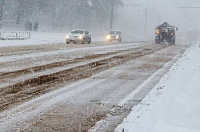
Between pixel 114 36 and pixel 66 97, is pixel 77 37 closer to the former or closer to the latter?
pixel 114 36

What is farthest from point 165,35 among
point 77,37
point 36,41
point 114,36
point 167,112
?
point 167,112

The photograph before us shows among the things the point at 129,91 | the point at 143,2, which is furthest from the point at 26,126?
the point at 143,2

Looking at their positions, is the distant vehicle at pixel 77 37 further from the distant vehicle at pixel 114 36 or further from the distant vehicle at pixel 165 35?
the distant vehicle at pixel 165 35

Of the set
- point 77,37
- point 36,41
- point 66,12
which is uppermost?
point 66,12

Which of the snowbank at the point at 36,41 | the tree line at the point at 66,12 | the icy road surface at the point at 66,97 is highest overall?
the tree line at the point at 66,12

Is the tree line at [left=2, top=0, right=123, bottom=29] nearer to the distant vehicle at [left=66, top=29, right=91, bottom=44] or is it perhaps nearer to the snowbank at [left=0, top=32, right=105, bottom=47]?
the snowbank at [left=0, top=32, right=105, bottom=47]

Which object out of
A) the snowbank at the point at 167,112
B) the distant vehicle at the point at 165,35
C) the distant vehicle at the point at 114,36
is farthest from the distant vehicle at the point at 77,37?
the snowbank at the point at 167,112

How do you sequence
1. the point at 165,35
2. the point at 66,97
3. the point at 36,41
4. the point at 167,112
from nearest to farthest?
the point at 167,112 < the point at 66,97 < the point at 36,41 < the point at 165,35

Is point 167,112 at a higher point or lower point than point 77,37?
lower

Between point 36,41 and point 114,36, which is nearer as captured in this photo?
point 36,41

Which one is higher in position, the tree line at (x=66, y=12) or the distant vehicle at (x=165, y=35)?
the tree line at (x=66, y=12)

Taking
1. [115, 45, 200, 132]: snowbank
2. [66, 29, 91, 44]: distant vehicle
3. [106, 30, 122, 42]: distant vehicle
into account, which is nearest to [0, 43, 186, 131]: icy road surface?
[115, 45, 200, 132]: snowbank

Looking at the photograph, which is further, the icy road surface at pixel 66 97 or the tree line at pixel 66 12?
the tree line at pixel 66 12

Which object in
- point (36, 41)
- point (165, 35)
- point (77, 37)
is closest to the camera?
point (77, 37)
